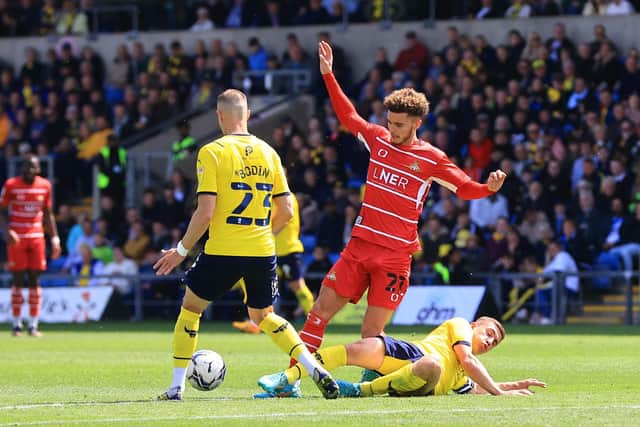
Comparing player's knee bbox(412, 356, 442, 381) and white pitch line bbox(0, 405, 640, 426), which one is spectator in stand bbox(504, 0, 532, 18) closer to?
player's knee bbox(412, 356, 442, 381)

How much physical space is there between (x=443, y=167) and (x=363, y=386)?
2.00m

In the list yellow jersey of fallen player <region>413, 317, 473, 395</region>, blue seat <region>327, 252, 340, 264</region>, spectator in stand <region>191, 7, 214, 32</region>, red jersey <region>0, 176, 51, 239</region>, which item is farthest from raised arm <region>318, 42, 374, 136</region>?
spectator in stand <region>191, 7, 214, 32</region>

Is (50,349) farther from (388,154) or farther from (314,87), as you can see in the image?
(314,87)

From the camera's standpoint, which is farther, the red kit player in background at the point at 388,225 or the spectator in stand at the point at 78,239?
the spectator in stand at the point at 78,239

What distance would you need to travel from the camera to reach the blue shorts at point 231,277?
10695mm

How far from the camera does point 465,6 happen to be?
29812 millimetres

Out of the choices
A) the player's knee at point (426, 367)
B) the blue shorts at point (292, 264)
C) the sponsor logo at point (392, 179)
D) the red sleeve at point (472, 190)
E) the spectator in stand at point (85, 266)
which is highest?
the sponsor logo at point (392, 179)

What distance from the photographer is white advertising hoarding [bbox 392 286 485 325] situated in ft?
75.5

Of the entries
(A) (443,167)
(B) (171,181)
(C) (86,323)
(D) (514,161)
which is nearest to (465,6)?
(D) (514,161)

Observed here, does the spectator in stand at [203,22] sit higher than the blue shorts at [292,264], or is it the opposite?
the spectator in stand at [203,22]

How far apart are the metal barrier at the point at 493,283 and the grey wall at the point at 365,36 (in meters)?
6.13

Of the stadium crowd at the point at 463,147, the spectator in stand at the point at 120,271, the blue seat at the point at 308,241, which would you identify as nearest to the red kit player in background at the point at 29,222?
the spectator in stand at the point at 120,271

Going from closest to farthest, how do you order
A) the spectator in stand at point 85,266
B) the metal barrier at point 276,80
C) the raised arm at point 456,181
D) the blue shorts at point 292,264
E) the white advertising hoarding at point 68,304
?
the raised arm at point 456,181, the blue shorts at point 292,264, the white advertising hoarding at point 68,304, the spectator in stand at point 85,266, the metal barrier at point 276,80

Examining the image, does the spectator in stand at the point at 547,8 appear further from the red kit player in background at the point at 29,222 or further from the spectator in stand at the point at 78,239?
the red kit player in background at the point at 29,222
